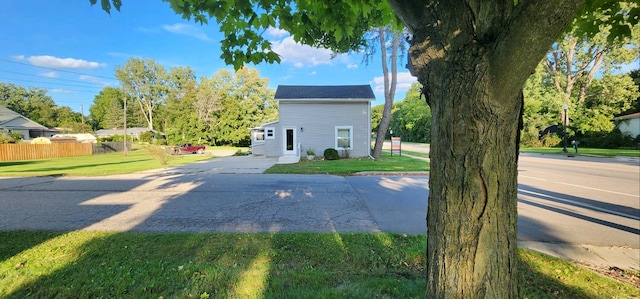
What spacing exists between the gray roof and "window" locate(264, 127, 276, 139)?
2.82 meters

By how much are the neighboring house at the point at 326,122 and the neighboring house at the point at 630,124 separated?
2479 cm

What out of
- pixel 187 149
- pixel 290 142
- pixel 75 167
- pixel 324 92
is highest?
pixel 324 92

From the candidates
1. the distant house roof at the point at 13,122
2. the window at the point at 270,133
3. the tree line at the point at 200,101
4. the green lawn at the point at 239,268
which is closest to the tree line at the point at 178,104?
the tree line at the point at 200,101

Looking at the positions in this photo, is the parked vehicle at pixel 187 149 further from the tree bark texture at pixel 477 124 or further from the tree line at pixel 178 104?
the tree bark texture at pixel 477 124

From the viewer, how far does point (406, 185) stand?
8930 mm

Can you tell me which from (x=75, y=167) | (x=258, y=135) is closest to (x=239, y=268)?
(x=75, y=167)

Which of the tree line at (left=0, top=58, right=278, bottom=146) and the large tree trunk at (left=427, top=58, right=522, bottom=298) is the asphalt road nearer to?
the large tree trunk at (left=427, top=58, right=522, bottom=298)

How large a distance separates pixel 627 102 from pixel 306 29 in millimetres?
36930

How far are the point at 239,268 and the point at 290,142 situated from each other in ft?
55.9

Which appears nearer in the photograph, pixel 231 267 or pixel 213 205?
pixel 231 267

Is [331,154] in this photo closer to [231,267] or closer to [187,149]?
[231,267]

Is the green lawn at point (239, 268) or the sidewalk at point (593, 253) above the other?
the green lawn at point (239, 268)

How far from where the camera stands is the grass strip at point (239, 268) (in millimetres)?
2617

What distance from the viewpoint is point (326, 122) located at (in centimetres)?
1916
